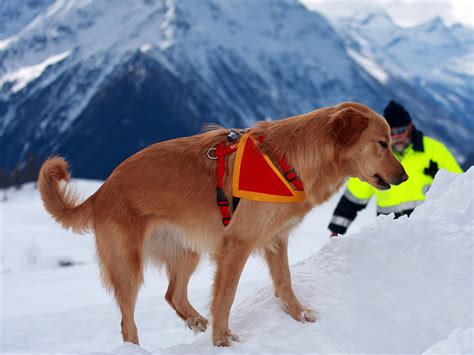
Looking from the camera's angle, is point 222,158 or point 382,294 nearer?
point 382,294

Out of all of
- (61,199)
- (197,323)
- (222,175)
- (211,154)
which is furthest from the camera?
(197,323)

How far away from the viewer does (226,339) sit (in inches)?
157

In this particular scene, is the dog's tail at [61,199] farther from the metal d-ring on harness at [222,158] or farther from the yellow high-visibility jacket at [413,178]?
the yellow high-visibility jacket at [413,178]

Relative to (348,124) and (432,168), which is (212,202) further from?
(432,168)

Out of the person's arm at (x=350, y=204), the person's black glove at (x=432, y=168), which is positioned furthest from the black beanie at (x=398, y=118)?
the person's arm at (x=350, y=204)

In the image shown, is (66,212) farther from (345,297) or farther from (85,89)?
(85,89)

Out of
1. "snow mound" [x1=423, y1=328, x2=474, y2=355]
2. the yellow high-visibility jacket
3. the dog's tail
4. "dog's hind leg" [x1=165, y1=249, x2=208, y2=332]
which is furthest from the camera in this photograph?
the yellow high-visibility jacket

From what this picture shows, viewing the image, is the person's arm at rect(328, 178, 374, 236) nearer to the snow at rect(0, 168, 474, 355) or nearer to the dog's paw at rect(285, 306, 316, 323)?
the snow at rect(0, 168, 474, 355)

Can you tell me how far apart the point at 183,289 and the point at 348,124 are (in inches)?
96.7

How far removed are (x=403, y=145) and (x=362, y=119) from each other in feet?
9.87

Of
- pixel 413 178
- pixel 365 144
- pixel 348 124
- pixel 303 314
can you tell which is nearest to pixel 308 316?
pixel 303 314

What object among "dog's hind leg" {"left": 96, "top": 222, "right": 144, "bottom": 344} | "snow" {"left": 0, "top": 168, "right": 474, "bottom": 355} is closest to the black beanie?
"snow" {"left": 0, "top": 168, "right": 474, "bottom": 355}

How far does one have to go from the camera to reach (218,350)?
12.8 feet

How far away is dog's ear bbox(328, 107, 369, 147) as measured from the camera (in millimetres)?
3953
